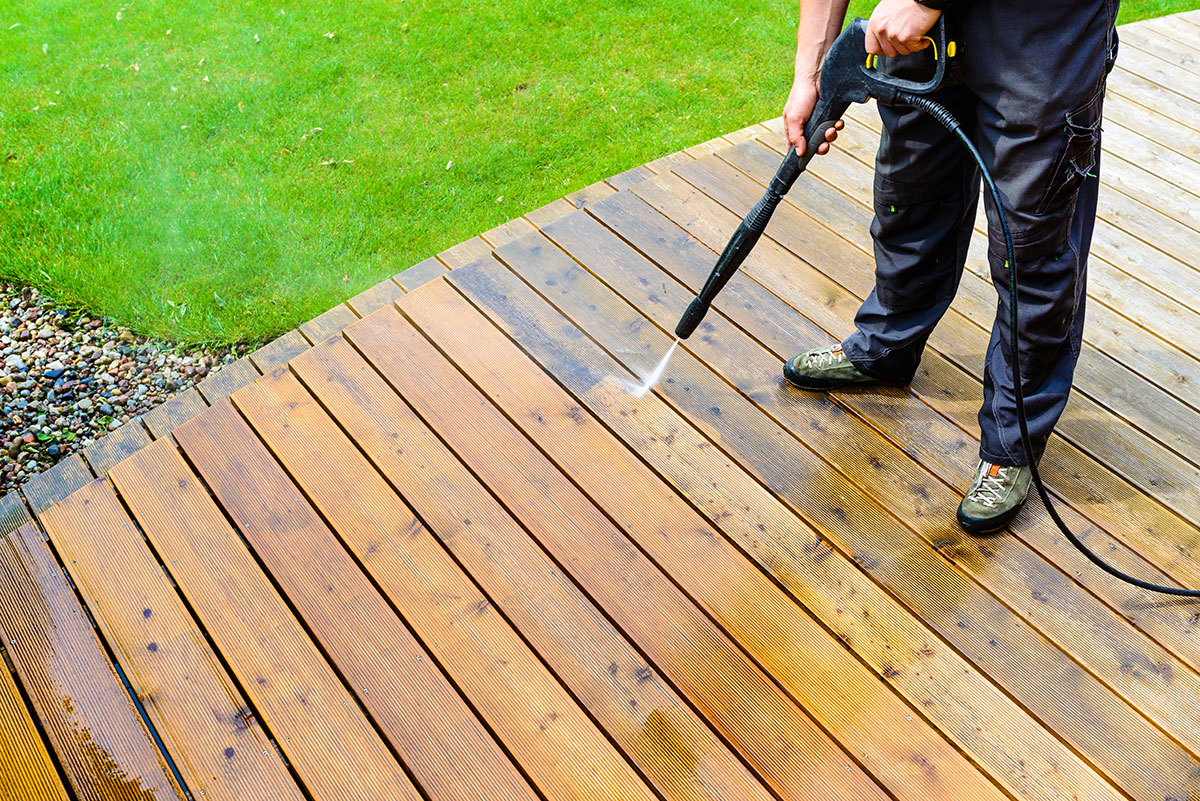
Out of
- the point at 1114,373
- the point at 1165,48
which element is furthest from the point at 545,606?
the point at 1165,48

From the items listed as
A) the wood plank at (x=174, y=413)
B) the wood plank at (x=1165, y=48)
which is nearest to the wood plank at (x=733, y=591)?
the wood plank at (x=174, y=413)

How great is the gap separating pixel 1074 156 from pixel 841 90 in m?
0.42

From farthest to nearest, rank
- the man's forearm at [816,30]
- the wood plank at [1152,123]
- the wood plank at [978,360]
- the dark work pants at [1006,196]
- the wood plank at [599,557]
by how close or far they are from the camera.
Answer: the wood plank at [1152,123], the wood plank at [978,360], the man's forearm at [816,30], the wood plank at [599,557], the dark work pants at [1006,196]

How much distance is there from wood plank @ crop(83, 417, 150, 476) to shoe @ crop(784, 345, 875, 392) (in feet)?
5.09

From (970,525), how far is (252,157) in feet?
9.47

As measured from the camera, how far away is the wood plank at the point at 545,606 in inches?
51.8

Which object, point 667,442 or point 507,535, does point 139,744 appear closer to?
point 507,535

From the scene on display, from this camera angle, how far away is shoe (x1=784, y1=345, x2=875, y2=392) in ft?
6.12

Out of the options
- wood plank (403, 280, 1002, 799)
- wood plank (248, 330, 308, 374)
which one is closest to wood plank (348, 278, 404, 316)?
wood plank (248, 330, 308, 374)

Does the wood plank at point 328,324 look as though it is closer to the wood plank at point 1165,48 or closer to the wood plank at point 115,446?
the wood plank at point 115,446

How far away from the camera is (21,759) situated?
4.39 ft

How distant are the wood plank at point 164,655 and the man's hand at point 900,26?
5.09 ft

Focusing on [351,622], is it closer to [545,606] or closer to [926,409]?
[545,606]

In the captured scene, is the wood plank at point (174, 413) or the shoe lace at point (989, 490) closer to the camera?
the shoe lace at point (989, 490)
